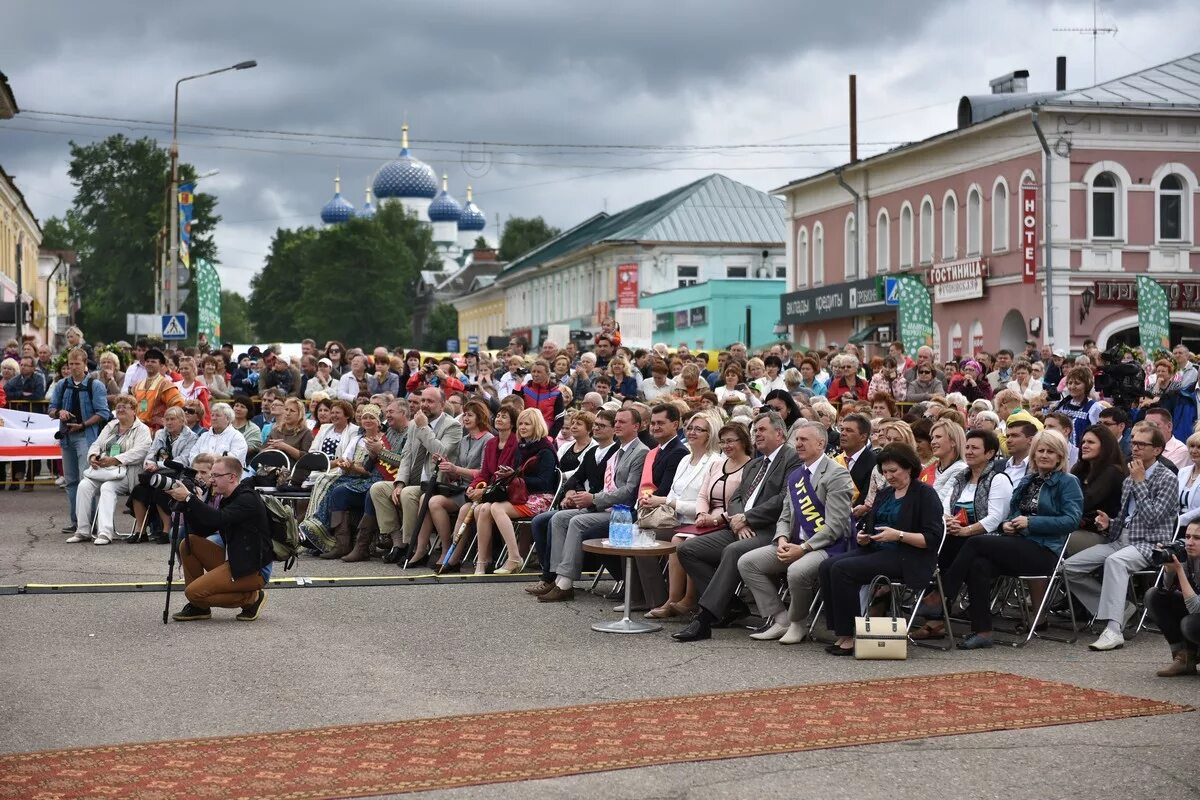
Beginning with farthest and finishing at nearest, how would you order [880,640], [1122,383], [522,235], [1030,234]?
[522,235] → [1030,234] → [1122,383] → [880,640]

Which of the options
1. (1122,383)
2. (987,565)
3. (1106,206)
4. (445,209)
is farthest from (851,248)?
(445,209)

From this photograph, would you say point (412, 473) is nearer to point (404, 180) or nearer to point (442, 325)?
point (442, 325)

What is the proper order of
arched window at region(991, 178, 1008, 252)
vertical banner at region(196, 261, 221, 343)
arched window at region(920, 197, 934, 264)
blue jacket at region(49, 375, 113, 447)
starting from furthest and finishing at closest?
arched window at region(920, 197, 934, 264)
arched window at region(991, 178, 1008, 252)
vertical banner at region(196, 261, 221, 343)
blue jacket at region(49, 375, 113, 447)

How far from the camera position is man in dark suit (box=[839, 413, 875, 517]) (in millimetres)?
12852

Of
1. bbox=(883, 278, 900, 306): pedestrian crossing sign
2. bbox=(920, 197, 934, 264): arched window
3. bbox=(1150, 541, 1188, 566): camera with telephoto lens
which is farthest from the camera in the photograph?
bbox=(920, 197, 934, 264): arched window

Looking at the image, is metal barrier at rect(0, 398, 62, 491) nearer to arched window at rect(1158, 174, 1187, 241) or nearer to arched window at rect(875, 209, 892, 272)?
arched window at rect(1158, 174, 1187, 241)

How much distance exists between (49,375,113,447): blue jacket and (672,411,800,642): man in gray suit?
967 centimetres

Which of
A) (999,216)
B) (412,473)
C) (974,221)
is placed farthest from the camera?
(974,221)

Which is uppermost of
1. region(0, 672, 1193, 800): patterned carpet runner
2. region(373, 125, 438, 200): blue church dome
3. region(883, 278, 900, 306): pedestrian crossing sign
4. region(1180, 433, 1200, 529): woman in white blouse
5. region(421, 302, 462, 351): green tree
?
region(373, 125, 438, 200): blue church dome

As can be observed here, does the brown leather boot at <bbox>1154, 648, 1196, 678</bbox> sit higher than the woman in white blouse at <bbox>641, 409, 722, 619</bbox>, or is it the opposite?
the woman in white blouse at <bbox>641, 409, 722, 619</bbox>

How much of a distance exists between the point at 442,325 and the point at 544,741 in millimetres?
123682

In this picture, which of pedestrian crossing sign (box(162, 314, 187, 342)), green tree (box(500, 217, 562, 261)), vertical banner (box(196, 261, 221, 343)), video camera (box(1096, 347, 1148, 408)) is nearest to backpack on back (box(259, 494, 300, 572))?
video camera (box(1096, 347, 1148, 408))

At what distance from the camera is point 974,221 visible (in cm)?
4831

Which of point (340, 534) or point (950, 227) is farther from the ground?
point (950, 227)
